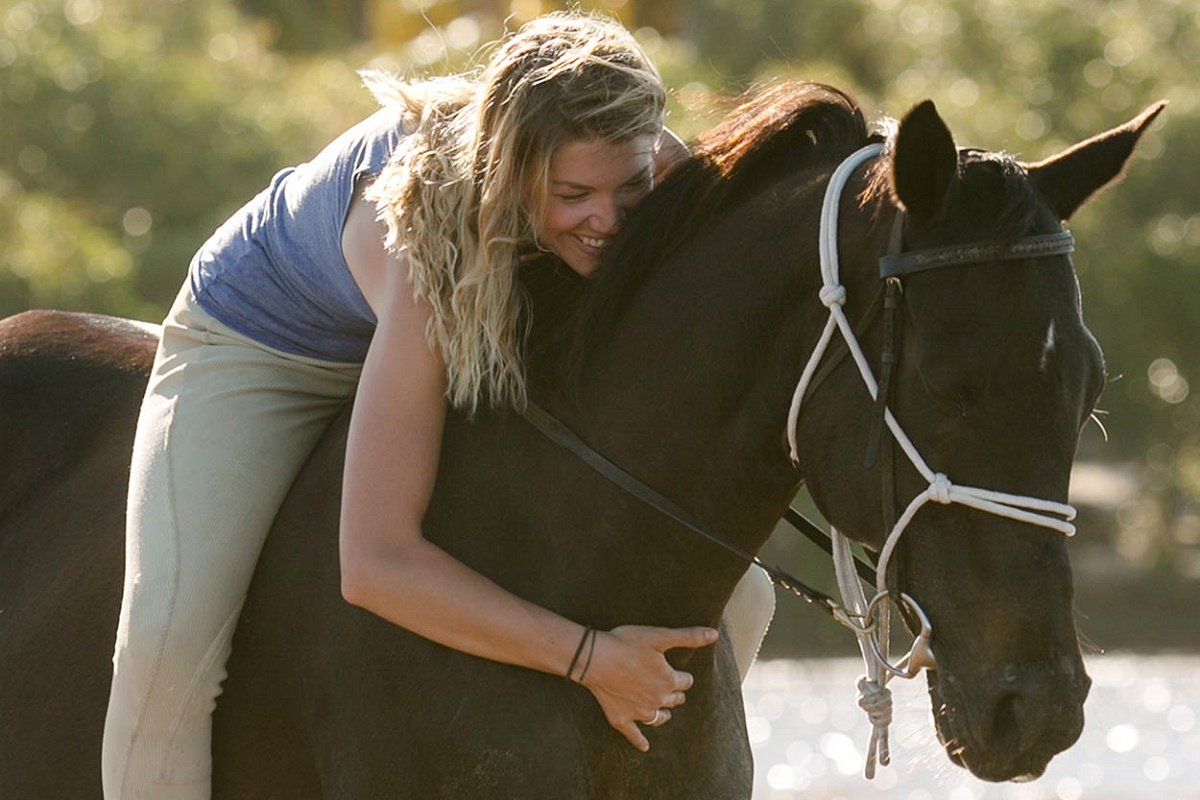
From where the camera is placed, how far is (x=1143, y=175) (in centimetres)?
2278

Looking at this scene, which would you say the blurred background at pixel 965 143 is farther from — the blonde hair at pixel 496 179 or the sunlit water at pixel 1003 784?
the blonde hair at pixel 496 179

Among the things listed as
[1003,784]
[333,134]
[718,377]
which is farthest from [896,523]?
[333,134]

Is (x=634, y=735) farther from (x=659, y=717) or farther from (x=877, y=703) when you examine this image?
(x=877, y=703)

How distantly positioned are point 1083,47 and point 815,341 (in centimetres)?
2315

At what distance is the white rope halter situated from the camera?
299cm

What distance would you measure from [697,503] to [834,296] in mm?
485

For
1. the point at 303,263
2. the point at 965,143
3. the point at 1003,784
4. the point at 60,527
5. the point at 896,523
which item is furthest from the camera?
the point at 965,143

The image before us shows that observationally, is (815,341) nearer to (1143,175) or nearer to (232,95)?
(1143,175)

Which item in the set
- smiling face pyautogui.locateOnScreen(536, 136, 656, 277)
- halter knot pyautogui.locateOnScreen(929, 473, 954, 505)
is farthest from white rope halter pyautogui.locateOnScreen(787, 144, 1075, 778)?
smiling face pyautogui.locateOnScreen(536, 136, 656, 277)

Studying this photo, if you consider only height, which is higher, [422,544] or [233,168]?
[422,544]

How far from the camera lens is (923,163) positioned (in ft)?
10.2

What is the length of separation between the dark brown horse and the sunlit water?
4290 mm

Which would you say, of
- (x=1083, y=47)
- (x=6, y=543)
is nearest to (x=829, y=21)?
(x=1083, y=47)

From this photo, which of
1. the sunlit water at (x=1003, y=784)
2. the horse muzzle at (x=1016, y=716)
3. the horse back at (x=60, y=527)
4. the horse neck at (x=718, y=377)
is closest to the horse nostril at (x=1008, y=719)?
the horse muzzle at (x=1016, y=716)
